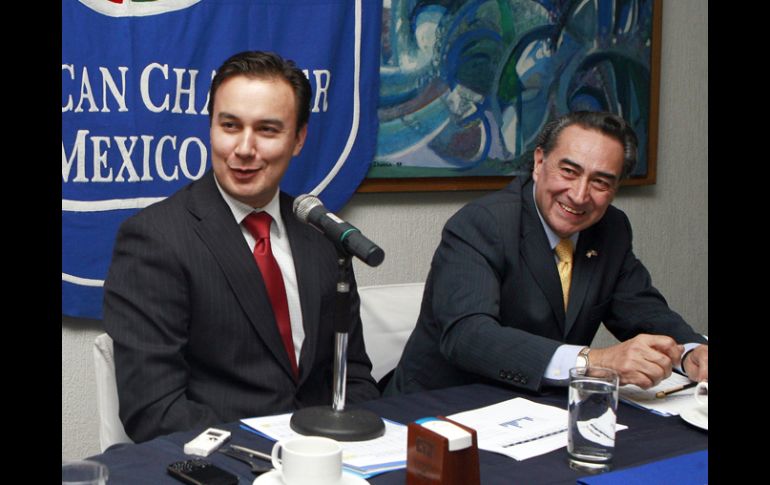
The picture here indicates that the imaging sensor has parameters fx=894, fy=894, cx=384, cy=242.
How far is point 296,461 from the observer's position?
1120mm

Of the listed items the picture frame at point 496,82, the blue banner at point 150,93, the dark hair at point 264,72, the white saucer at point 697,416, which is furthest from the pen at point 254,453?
the picture frame at point 496,82

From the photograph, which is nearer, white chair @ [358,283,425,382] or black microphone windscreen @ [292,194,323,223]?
black microphone windscreen @ [292,194,323,223]

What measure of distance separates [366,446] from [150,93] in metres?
1.49

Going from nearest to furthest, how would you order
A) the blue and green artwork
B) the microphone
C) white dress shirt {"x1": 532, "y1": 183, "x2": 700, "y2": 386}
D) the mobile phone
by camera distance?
the mobile phone, the microphone, white dress shirt {"x1": 532, "y1": 183, "x2": 700, "y2": 386}, the blue and green artwork

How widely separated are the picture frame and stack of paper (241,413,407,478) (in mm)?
1507

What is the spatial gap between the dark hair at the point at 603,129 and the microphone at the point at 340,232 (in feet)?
3.26

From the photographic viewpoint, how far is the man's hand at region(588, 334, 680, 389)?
1.79 meters

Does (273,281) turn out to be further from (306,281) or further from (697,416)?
(697,416)

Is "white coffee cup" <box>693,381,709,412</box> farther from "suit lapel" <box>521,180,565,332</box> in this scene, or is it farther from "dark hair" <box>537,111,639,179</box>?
"dark hair" <box>537,111,639,179</box>

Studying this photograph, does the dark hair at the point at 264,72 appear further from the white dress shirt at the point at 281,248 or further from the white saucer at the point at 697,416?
the white saucer at the point at 697,416

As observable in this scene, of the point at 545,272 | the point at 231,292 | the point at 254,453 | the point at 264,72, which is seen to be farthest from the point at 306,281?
Result: the point at 254,453

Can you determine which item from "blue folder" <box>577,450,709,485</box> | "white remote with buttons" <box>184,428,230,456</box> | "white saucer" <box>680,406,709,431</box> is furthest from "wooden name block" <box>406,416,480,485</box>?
"white saucer" <box>680,406,709,431</box>
